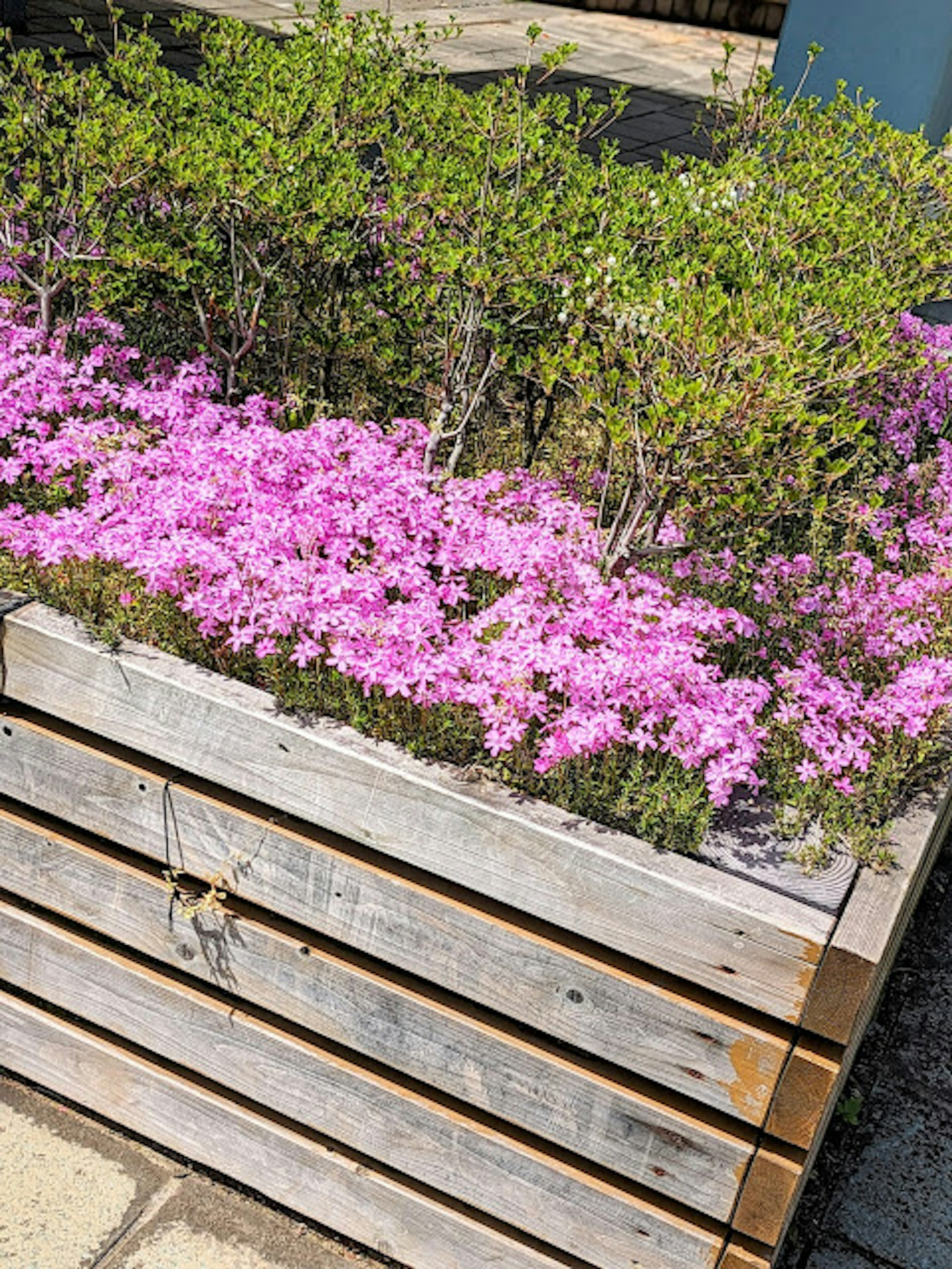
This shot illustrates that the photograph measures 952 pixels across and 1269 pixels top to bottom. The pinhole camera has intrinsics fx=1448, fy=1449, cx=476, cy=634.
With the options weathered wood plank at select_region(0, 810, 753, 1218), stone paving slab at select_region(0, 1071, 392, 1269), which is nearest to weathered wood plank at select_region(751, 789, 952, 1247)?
weathered wood plank at select_region(0, 810, 753, 1218)

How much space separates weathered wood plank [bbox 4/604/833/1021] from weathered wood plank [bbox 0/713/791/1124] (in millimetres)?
53

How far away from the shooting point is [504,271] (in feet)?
9.80

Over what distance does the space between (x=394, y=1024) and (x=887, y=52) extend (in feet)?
19.0

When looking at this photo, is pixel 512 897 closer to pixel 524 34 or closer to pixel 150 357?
pixel 150 357

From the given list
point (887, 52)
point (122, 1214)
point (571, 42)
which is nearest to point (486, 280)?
point (122, 1214)

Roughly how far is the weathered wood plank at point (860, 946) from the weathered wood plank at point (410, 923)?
103mm

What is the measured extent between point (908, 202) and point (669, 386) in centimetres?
194

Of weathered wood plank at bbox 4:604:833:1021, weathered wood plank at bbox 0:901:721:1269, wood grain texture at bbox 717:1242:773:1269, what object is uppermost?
weathered wood plank at bbox 4:604:833:1021

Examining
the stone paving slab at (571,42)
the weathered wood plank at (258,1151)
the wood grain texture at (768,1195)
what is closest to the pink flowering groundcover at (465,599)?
the wood grain texture at (768,1195)

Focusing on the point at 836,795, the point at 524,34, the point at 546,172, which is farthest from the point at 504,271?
the point at 524,34

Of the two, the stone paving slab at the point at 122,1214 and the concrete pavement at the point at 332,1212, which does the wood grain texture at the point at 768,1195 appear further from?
the stone paving slab at the point at 122,1214

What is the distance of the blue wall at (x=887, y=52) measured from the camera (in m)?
6.65

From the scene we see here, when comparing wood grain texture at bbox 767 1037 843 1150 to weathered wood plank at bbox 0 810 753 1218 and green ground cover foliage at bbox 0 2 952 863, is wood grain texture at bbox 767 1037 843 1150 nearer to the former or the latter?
weathered wood plank at bbox 0 810 753 1218

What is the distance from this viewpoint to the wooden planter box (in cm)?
232
